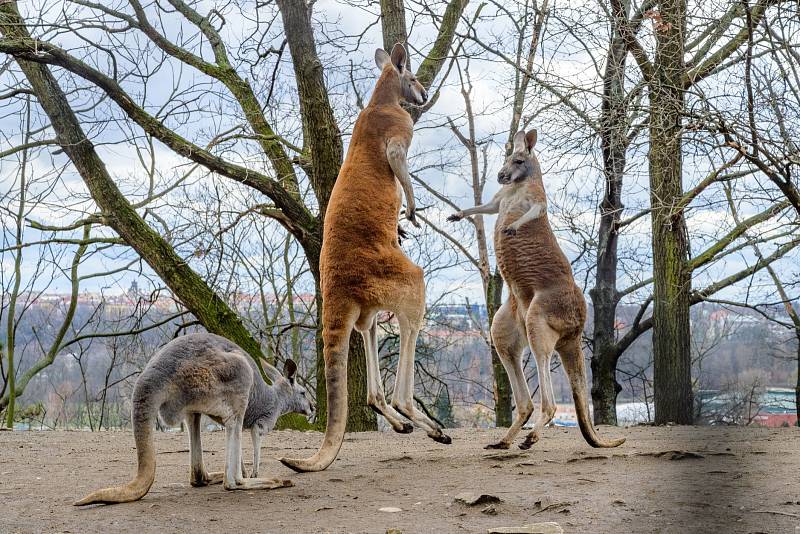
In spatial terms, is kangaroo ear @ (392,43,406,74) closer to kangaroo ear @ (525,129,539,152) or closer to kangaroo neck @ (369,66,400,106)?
kangaroo neck @ (369,66,400,106)

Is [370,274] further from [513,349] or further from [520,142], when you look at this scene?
[520,142]

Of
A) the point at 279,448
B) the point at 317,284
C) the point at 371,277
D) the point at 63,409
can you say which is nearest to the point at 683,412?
the point at 317,284

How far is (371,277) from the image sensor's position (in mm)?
6180

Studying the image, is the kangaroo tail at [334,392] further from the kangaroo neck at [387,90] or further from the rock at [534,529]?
the rock at [534,529]

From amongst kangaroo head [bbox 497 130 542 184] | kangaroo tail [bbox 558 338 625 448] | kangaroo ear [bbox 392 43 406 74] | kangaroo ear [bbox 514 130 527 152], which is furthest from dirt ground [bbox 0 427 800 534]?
kangaroo ear [bbox 392 43 406 74]

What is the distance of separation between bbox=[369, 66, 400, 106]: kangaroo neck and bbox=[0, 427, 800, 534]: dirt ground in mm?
2954

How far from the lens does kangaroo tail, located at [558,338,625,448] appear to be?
6.93 m

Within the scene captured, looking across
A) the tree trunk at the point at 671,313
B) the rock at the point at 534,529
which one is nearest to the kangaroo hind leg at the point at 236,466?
the rock at the point at 534,529

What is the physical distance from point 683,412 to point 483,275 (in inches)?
174

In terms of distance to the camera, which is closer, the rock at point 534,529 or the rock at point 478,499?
the rock at point 534,529

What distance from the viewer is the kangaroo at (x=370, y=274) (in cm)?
609

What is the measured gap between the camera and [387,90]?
696 cm

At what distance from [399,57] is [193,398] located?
359cm

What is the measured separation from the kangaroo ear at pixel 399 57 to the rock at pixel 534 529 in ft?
14.3
